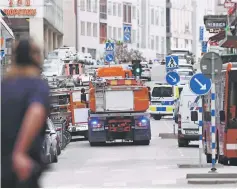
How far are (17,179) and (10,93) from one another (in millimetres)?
726

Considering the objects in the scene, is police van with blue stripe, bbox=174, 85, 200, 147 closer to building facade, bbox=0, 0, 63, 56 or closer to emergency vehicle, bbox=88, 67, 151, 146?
emergency vehicle, bbox=88, 67, 151, 146

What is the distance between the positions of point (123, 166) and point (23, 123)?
19.1 metres

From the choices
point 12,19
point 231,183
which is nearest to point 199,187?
point 231,183

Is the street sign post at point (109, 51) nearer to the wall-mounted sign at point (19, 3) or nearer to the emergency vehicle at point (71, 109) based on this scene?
the wall-mounted sign at point (19, 3)

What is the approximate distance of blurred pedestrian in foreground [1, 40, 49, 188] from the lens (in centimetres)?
888

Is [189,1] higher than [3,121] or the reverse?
higher

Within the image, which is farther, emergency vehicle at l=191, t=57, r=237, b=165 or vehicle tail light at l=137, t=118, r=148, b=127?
vehicle tail light at l=137, t=118, r=148, b=127

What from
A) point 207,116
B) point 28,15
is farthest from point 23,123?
point 28,15

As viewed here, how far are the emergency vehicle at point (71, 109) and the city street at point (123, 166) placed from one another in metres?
0.75

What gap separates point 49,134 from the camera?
29.2 metres

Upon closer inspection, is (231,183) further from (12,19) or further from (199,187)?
(12,19)

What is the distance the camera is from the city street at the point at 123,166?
72.6ft

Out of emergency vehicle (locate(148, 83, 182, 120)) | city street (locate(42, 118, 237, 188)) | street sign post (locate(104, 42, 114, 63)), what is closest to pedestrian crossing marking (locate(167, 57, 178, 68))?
city street (locate(42, 118, 237, 188))

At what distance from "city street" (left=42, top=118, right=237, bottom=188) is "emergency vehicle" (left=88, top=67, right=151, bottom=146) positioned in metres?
→ 0.48
